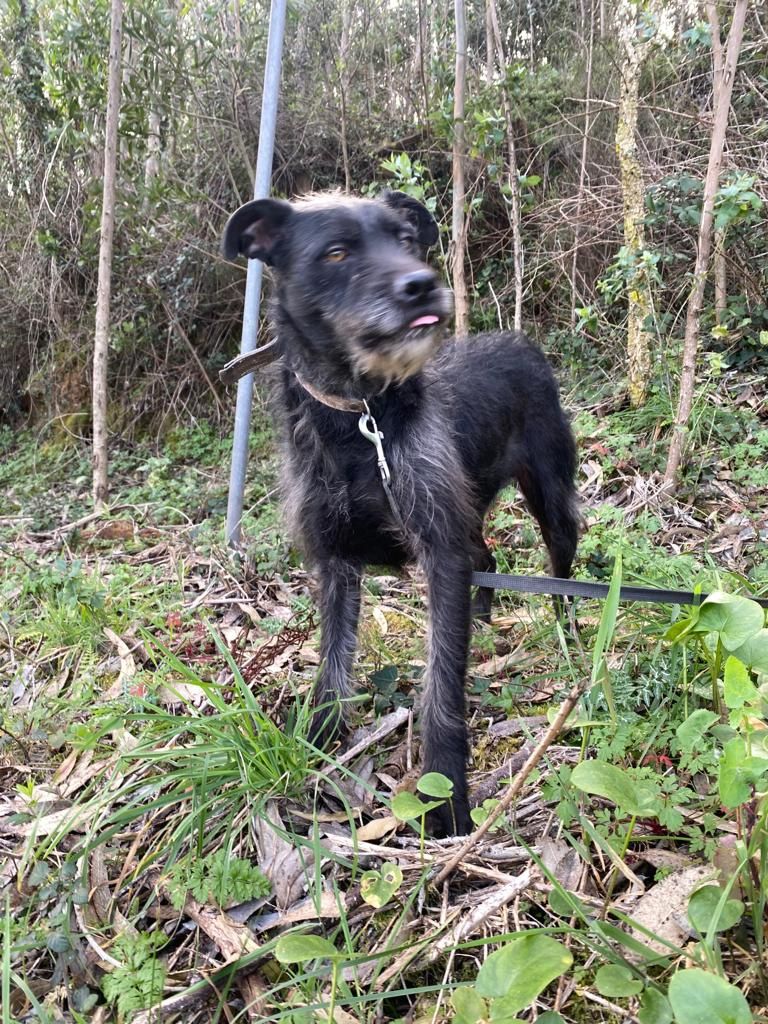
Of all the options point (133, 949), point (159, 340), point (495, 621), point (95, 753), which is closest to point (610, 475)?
Result: point (495, 621)

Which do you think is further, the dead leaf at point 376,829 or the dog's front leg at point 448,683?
A: the dog's front leg at point 448,683

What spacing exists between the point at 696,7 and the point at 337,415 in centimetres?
623

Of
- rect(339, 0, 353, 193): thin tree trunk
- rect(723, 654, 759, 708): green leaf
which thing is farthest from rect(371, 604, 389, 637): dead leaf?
rect(339, 0, 353, 193): thin tree trunk

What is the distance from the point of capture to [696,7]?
6414mm

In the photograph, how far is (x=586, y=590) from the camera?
241 cm

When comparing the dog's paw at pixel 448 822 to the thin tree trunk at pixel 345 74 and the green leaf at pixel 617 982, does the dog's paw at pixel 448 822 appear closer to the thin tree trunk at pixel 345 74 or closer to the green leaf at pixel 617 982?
the green leaf at pixel 617 982

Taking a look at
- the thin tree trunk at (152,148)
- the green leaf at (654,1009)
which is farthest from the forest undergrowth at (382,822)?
the thin tree trunk at (152,148)

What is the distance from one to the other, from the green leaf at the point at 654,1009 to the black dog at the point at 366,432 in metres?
1.01

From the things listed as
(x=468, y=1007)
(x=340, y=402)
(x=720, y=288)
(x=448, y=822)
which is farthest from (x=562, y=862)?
(x=720, y=288)

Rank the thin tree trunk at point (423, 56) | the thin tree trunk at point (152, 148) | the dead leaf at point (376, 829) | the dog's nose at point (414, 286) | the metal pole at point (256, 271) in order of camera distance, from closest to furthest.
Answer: the dead leaf at point (376, 829), the dog's nose at point (414, 286), the metal pole at point (256, 271), the thin tree trunk at point (423, 56), the thin tree trunk at point (152, 148)

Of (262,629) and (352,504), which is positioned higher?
(352,504)

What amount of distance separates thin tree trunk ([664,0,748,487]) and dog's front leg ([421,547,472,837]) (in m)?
2.75

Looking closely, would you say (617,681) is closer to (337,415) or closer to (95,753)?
(337,415)

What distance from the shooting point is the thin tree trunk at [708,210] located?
4100 millimetres
